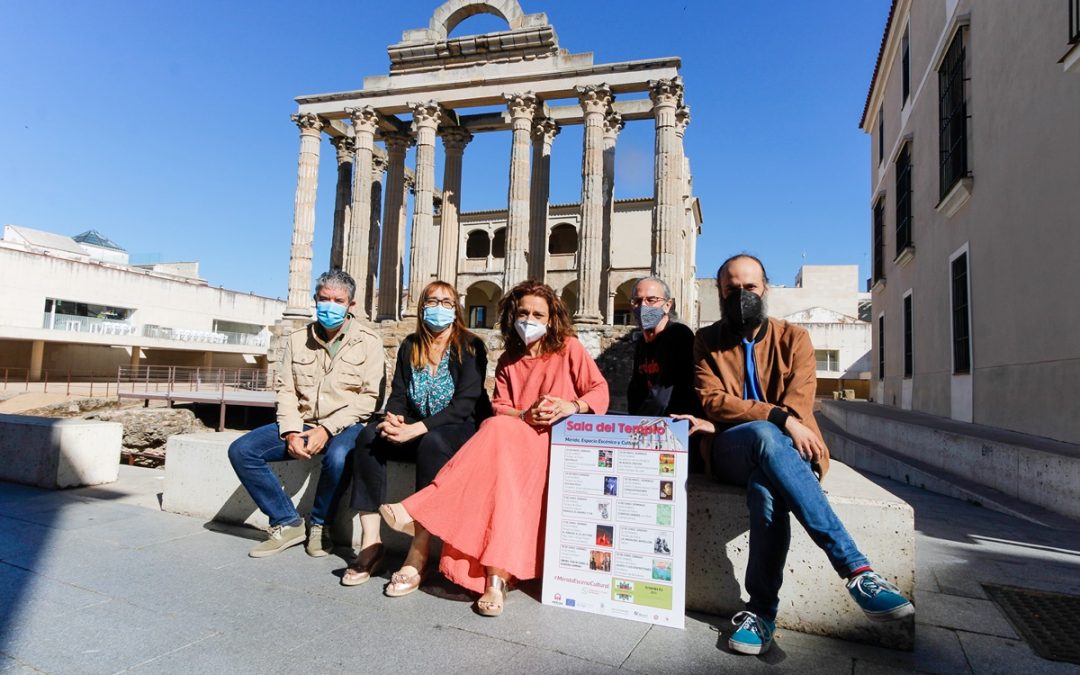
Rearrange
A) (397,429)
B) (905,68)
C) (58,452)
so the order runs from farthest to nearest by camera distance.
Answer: (905,68)
(58,452)
(397,429)

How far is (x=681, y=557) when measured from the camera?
9.60 ft

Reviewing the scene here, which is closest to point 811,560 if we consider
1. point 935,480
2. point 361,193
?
point 935,480

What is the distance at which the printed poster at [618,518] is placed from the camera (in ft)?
9.66

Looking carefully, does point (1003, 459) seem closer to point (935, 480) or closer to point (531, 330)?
point (935, 480)

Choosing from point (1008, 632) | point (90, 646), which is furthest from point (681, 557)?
point (90, 646)

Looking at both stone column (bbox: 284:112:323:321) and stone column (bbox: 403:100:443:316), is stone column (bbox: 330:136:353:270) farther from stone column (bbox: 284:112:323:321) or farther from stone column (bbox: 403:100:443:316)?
stone column (bbox: 403:100:443:316)

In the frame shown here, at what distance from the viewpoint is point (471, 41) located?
22.1 metres

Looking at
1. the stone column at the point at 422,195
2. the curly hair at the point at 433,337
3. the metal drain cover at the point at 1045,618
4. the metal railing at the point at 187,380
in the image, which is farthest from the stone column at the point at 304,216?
the metal drain cover at the point at 1045,618

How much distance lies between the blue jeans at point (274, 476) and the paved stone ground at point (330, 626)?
299mm

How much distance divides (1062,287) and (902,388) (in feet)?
31.0

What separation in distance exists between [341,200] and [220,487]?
23339 mm

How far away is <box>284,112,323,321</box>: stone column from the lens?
23.9 meters

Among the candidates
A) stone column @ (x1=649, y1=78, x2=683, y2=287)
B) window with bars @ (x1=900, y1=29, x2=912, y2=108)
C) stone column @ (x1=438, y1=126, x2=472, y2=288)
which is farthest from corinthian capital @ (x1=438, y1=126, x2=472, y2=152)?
window with bars @ (x1=900, y1=29, x2=912, y2=108)

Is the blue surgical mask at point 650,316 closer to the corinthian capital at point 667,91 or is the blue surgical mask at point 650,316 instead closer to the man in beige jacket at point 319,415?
the man in beige jacket at point 319,415
